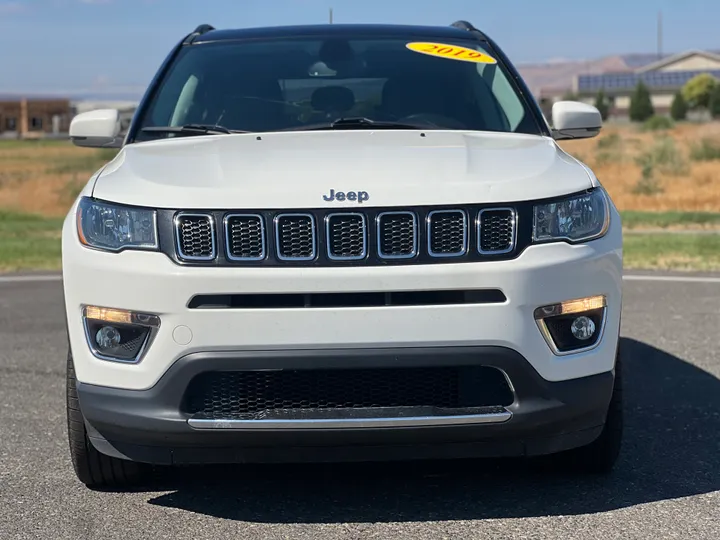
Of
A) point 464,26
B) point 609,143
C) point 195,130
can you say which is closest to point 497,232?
point 195,130

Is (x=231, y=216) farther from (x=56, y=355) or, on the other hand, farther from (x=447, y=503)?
(x=56, y=355)

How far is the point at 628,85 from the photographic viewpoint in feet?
483

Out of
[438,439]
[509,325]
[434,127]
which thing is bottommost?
[438,439]

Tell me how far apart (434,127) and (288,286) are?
148 centimetres

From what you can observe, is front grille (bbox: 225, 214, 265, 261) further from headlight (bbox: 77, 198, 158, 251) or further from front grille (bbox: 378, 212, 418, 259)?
front grille (bbox: 378, 212, 418, 259)

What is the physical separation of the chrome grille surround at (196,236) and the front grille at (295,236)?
20 centimetres

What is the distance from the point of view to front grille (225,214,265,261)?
3.33m

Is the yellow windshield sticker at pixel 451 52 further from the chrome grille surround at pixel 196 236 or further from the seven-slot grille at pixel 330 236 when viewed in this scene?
the chrome grille surround at pixel 196 236

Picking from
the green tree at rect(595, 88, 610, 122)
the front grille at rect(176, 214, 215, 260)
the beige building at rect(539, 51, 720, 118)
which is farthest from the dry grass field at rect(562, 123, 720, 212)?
the beige building at rect(539, 51, 720, 118)

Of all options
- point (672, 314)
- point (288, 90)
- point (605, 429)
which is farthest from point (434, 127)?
point (672, 314)

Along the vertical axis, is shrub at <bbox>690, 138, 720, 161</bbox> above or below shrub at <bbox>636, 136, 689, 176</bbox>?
below

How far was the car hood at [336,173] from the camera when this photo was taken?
132 inches

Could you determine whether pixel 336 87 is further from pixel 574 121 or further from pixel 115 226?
pixel 115 226

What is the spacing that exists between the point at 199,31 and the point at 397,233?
104 inches
